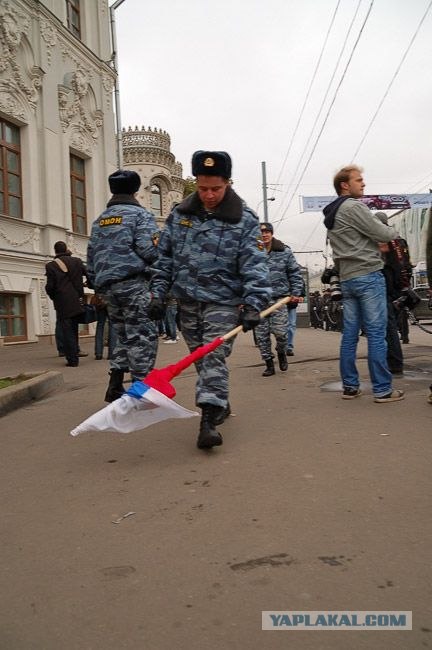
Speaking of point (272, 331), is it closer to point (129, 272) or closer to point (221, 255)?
point (129, 272)

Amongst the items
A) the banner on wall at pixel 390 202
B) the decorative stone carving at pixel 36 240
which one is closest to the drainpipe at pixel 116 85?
the decorative stone carving at pixel 36 240

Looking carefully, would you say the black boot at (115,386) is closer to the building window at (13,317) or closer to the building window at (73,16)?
the building window at (13,317)

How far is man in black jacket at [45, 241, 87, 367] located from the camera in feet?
25.2

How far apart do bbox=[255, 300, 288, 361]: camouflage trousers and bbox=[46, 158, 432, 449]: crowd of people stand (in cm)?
1

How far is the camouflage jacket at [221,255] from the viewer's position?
3193 millimetres

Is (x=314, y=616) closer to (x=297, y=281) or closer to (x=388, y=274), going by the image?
(x=388, y=274)

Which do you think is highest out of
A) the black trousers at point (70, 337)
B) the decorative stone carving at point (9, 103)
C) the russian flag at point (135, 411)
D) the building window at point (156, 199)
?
the building window at point (156, 199)

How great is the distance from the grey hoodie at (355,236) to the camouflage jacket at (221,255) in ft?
4.32

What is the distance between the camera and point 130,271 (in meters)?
4.16

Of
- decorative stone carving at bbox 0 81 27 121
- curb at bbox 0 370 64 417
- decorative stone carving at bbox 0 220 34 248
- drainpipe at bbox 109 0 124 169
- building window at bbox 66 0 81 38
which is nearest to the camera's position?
curb at bbox 0 370 64 417

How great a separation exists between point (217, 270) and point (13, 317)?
31.9ft

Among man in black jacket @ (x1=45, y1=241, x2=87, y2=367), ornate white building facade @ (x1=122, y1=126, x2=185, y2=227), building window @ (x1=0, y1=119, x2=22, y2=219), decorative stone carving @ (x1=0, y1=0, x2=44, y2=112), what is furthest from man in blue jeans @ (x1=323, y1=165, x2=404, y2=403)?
ornate white building facade @ (x1=122, y1=126, x2=185, y2=227)

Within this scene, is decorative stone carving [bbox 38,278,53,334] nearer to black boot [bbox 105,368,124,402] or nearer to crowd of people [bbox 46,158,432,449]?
crowd of people [bbox 46,158,432,449]

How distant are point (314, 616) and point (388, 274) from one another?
14.5 ft
